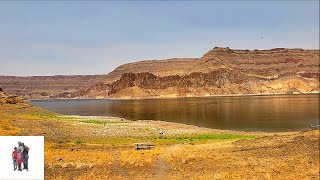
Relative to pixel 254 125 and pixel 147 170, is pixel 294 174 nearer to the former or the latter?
pixel 147 170

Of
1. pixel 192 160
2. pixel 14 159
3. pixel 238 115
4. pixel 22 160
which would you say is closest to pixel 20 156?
pixel 22 160

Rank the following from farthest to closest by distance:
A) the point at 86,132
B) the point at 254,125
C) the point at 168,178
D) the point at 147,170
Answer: the point at 254,125, the point at 86,132, the point at 147,170, the point at 168,178

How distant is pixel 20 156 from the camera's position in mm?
18812

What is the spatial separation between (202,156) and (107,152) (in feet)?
24.7

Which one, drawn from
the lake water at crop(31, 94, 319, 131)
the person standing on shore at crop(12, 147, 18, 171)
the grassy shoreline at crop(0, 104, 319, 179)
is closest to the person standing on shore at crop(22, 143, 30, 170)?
the person standing on shore at crop(12, 147, 18, 171)

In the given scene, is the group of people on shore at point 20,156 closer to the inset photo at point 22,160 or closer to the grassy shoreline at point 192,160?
the inset photo at point 22,160

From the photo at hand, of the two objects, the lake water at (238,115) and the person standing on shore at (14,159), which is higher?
the person standing on shore at (14,159)

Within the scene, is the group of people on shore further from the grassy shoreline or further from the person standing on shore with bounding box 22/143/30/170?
the grassy shoreline

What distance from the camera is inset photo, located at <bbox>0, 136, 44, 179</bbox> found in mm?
18766

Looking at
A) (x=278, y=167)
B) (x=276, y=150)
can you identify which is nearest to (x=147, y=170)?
(x=278, y=167)

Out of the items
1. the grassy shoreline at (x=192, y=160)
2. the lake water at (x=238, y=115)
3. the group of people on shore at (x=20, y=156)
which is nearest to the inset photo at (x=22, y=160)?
the group of people on shore at (x=20, y=156)

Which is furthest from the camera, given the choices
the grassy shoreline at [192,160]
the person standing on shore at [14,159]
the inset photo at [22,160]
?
the grassy shoreline at [192,160]

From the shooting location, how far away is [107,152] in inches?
1153

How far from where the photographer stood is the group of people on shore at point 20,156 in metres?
18.8
